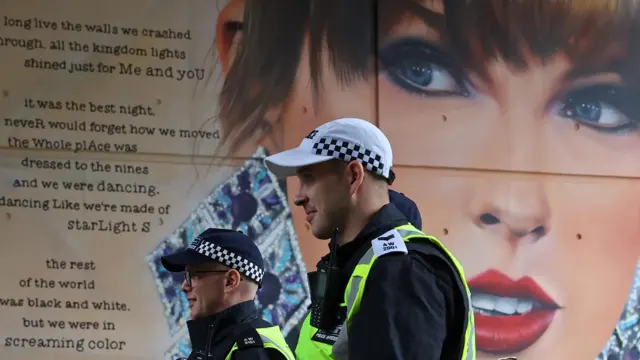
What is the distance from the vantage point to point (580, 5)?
3373 millimetres

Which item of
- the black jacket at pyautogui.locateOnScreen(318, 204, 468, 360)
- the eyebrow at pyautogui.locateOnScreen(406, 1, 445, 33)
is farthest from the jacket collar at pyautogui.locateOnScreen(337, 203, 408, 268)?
the eyebrow at pyautogui.locateOnScreen(406, 1, 445, 33)

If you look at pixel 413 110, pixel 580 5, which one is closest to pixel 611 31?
pixel 580 5

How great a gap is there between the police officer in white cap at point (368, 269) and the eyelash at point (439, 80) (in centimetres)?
181

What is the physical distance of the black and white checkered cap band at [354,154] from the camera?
127cm

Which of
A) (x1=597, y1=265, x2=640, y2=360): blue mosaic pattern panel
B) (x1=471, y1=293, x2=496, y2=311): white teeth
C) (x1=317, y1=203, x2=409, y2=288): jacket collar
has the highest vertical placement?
(x1=317, y1=203, x2=409, y2=288): jacket collar

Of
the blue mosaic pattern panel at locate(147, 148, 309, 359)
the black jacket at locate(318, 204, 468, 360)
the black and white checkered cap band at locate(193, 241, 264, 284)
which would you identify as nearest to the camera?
the black jacket at locate(318, 204, 468, 360)

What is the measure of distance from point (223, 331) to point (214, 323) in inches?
1.1

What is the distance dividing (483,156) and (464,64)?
1.32 feet

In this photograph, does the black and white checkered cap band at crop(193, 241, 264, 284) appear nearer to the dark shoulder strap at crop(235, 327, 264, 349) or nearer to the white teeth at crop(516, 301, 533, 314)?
the dark shoulder strap at crop(235, 327, 264, 349)

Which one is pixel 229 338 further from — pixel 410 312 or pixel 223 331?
pixel 410 312

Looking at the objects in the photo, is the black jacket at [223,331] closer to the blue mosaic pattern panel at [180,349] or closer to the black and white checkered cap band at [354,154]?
the black and white checkered cap band at [354,154]

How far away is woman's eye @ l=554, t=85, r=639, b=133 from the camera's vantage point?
3.28 meters

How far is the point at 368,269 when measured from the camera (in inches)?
45.4

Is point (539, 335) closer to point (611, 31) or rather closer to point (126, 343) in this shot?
point (611, 31)
